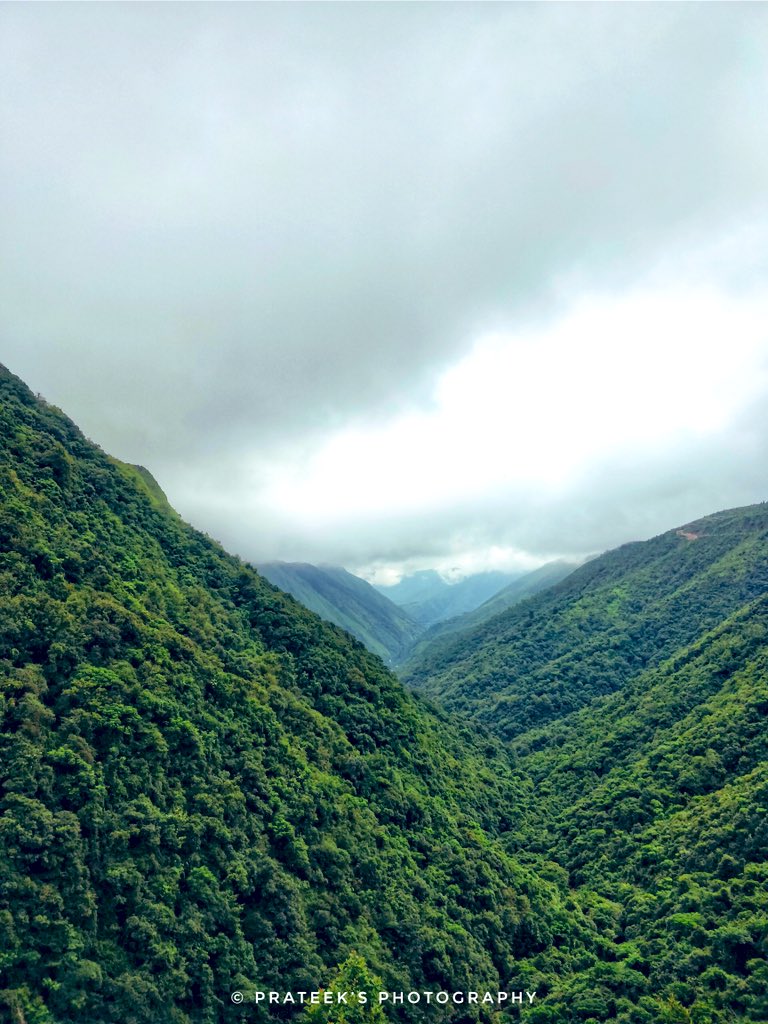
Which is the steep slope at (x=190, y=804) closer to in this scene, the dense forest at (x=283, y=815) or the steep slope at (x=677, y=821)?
the dense forest at (x=283, y=815)

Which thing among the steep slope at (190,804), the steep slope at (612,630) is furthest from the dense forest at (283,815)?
the steep slope at (612,630)

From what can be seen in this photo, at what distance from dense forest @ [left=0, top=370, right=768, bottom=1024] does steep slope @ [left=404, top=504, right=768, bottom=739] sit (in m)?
37.9

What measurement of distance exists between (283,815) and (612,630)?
124 m

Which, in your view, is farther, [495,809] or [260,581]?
[260,581]

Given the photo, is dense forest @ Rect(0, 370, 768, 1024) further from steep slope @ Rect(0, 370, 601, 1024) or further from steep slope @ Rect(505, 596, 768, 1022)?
steep slope @ Rect(505, 596, 768, 1022)

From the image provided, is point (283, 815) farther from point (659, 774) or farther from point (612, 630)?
point (612, 630)

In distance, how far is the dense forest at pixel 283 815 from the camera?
42625 mm

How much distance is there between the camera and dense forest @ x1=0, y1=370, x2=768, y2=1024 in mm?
42625

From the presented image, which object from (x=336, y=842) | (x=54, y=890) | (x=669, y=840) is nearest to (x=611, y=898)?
(x=669, y=840)

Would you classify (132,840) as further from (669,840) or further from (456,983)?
(669,840)

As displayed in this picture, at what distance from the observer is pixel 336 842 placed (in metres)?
59.2

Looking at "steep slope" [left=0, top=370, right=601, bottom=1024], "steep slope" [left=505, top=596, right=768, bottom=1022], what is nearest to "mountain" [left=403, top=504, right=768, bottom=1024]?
"steep slope" [left=505, top=596, right=768, bottom=1022]

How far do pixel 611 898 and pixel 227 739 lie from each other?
50415 mm

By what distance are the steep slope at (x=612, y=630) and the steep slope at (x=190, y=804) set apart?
6061 cm
